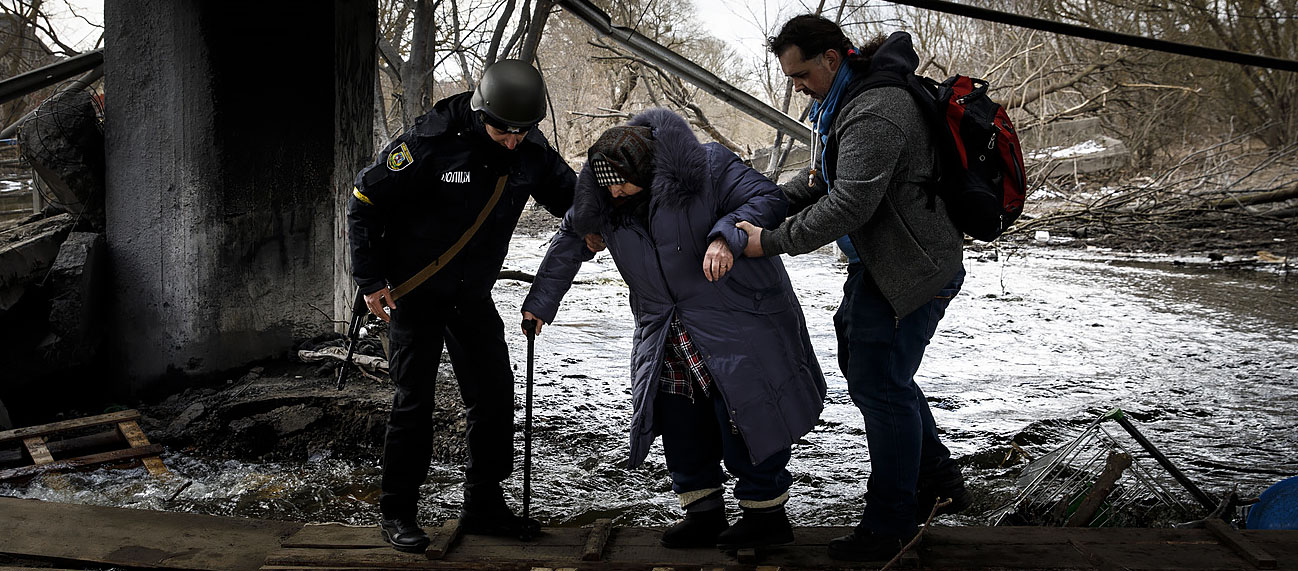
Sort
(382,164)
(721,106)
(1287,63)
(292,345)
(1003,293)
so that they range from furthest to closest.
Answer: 1. (721,106)
2. (1003,293)
3. (292,345)
4. (1287,63)
5. (382,164)

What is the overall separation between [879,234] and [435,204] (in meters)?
1.48

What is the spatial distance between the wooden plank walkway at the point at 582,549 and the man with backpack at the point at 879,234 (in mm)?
208

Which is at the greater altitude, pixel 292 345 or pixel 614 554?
pixel 292 345

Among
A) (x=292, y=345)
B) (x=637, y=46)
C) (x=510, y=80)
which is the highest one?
(x=637, y=46)

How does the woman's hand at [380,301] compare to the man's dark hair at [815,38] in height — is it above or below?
below

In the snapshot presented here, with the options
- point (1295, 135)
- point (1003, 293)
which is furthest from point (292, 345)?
point (1295, 135)

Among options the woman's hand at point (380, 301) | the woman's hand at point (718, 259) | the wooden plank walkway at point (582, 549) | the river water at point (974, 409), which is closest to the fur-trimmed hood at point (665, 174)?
the woman's hand at point (718, 259)

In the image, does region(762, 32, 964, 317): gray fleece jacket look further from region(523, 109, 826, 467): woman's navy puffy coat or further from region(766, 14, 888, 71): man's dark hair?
region(523, 109, 826, 467): woman's navy puffy coat

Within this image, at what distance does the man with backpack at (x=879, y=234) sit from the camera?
9.30 ft

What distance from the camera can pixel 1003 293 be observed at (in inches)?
371

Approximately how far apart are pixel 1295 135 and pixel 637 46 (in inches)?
638

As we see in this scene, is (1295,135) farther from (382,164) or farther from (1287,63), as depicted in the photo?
(382,164)

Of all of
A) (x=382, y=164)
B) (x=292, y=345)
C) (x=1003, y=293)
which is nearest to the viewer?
(x=382, y=164)

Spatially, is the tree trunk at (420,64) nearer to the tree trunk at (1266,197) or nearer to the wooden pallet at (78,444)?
the wooden pallet at (78,444)
